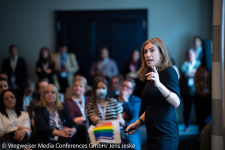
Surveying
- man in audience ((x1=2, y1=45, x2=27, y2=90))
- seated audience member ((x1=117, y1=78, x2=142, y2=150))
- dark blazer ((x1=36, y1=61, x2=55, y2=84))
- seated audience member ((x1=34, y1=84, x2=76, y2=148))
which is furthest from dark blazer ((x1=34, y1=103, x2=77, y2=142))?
man in audience ((x1=2, y1=45, x2=27, y2=90))

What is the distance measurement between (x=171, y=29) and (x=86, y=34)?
187 cm

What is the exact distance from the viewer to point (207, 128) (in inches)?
118

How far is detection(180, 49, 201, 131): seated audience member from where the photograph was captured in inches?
213

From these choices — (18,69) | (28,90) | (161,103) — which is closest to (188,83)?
(28,90)

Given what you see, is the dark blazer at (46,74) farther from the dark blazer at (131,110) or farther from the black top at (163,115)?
the black top at (163,115)

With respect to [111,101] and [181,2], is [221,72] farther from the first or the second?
[181,2]

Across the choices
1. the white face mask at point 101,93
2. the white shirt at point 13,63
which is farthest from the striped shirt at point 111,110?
the white shirt at point 13,63

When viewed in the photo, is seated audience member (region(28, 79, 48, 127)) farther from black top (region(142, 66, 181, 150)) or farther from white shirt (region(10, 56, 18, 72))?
black top (region(142, 66, 181, 150))

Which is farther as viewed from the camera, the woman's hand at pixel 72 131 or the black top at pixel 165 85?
the woman's hand at pixel 72 131

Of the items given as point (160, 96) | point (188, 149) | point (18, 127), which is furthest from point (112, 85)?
point (160, 96)

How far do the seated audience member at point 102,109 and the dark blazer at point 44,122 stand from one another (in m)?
0.26

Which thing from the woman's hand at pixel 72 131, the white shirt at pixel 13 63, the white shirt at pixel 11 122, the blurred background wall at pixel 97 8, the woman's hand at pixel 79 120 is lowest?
the woman's hand at pixel 72 131

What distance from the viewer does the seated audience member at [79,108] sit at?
3.67 meters

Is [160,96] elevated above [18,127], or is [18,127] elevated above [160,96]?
[160,96]
